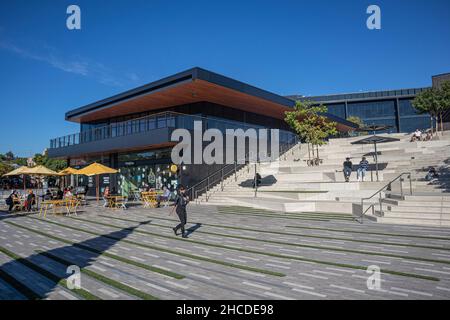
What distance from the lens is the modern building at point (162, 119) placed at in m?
21.3

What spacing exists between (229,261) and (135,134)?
17.6 meters

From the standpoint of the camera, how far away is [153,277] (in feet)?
20.4

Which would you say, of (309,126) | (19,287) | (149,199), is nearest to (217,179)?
(149,199)

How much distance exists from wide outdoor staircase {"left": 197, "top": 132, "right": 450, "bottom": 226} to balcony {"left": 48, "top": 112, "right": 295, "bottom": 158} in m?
4.55

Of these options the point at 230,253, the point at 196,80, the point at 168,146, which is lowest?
the point at 230,253

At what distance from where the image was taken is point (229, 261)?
7328mm

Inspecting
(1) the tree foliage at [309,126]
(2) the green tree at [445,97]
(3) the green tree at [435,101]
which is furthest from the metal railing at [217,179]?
(2) the green tree at [445,97]

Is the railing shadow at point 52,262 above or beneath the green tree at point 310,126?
beneath

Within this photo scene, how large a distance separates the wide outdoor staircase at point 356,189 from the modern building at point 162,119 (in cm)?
343

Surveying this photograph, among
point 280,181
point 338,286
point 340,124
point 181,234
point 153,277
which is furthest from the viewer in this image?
point 340,124

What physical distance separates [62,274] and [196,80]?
15.2 meters

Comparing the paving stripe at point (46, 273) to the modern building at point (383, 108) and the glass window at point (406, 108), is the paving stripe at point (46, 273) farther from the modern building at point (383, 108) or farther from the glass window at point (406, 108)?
the glass window at point (406, 108)
